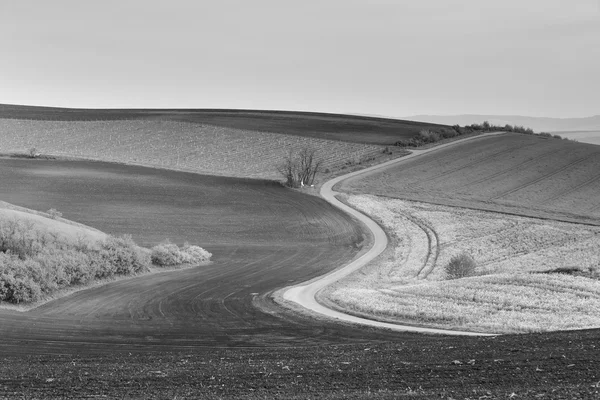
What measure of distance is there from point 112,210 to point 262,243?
41.8ft

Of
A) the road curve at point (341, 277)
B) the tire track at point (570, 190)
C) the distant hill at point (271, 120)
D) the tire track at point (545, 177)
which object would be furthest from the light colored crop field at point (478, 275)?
the distant hill at point (271, 120)

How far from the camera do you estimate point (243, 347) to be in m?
21.2

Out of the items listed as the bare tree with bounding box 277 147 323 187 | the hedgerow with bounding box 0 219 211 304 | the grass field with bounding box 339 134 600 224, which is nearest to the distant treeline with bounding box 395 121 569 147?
the grass field with bounding box 339 134 600 224

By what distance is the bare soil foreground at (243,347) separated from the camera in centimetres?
1389

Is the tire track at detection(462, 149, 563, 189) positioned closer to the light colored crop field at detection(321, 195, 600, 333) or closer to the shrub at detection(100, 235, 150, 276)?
the light colored crop field at detection(321, 195, 600, 333)

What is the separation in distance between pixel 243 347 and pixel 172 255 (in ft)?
66.8

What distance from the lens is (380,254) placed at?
4725 centimetres

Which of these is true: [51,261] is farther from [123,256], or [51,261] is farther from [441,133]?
[441,133]

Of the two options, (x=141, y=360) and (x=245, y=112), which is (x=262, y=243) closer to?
(x=141, y=360)

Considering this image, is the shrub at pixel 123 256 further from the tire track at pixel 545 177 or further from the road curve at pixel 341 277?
the tire track at pixel 545 177

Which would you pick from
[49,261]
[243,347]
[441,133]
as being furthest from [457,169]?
[243,347]

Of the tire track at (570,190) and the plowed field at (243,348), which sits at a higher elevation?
the tire track at (570,190)

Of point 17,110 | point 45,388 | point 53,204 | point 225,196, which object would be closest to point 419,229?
point 225,196

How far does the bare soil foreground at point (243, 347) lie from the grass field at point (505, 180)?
20.2m
